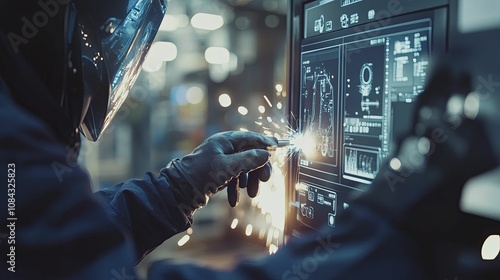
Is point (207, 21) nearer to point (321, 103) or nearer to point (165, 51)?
point (165, 51)

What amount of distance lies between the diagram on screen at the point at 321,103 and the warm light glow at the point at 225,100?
2.98 meters

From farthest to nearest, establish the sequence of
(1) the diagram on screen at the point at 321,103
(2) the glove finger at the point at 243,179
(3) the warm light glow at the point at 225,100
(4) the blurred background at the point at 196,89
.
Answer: (3) the warm light glow at the point at 225,100 → (4) the blurred background at the point at 196,89 → (2) the glove finger at the point at 243,179 → (1) the diagram on screen at the point at 321,103

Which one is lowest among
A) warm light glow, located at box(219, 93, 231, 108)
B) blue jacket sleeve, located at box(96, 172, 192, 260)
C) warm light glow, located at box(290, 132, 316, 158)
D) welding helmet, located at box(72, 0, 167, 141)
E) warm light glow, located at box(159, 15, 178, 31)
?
blue jacket sleeve, located at box(96, 172, 192, 260)

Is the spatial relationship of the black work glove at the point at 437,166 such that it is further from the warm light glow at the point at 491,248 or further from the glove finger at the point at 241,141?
the glove finger at the point at 241,141

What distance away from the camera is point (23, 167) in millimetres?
773

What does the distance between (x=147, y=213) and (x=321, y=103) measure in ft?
1.63

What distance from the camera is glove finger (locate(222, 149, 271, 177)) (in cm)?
124

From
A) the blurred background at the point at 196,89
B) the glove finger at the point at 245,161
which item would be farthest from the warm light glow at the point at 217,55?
the glove finger at the point at 245,161

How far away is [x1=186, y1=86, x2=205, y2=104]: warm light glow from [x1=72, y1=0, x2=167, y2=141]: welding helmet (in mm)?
2994

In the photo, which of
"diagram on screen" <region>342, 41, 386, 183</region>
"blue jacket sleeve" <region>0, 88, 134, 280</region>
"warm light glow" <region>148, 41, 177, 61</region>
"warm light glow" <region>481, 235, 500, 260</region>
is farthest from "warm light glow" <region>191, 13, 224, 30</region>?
"warm light glow" <region>481, 235, 500, 260</region>

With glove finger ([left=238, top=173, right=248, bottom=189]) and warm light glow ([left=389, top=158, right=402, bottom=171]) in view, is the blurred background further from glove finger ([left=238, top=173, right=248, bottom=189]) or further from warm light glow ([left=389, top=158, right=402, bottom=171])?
warm light glow ([left=389, top=158, right=402, bottom=171])

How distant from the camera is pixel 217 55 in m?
4.31

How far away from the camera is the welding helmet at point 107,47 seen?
0.99m

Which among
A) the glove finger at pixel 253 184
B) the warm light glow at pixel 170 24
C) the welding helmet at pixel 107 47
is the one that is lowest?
the glove finger at pixel 253 184
